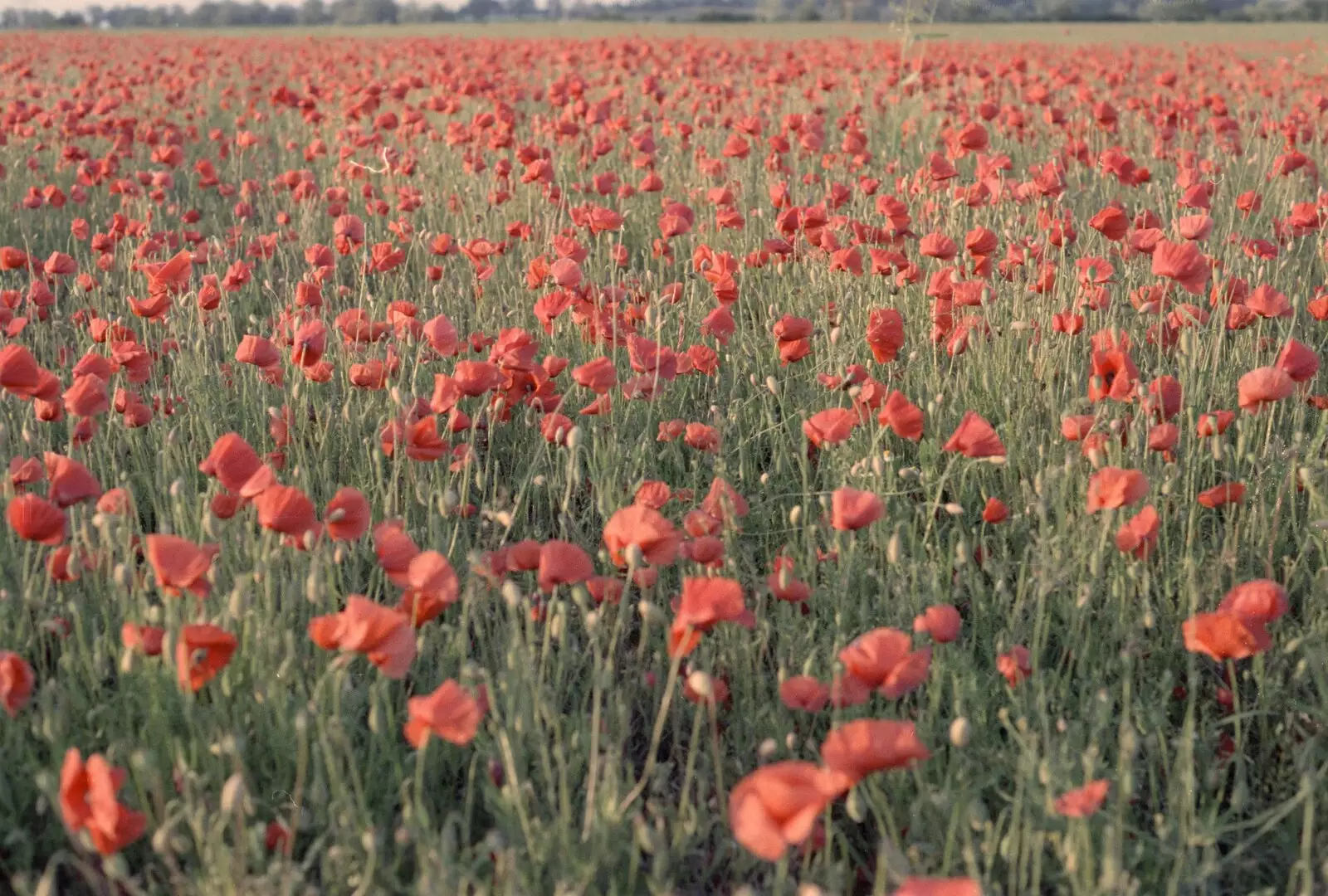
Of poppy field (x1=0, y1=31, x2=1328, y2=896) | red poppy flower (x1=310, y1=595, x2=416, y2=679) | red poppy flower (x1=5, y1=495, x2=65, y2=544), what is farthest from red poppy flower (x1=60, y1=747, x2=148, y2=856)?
red poppy flower (x1=5, y1=495, x2=65, y2=544)

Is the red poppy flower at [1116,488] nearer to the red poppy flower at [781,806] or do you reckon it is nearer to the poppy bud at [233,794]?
the red poppy flower at [781,806]

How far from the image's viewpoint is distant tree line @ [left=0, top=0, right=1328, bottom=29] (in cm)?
3753

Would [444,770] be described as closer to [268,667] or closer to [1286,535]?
[268,667]

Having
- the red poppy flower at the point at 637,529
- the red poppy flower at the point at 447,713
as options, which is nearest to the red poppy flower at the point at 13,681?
the red poppy flower at the point at 447,713

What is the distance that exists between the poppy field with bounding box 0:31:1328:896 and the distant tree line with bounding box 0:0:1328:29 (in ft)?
84.2

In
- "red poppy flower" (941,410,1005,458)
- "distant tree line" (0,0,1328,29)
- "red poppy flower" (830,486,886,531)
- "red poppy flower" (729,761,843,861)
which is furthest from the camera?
"distant tree line" (0,0,1328,29)

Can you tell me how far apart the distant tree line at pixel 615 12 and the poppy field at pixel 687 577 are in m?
25.7

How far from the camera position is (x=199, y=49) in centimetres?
1577

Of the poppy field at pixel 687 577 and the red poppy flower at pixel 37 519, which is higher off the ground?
the red poppy flower at pixel 37 519

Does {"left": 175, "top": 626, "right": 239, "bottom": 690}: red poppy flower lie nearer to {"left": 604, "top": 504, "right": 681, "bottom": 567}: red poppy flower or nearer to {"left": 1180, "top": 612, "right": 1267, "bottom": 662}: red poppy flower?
{"left": 604, "top": 504, "right": 681, "bottom": 567}: red poppy flower

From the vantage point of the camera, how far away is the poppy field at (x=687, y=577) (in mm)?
1604

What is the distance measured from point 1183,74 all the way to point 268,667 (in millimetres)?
9872

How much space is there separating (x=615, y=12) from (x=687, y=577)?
55151mm

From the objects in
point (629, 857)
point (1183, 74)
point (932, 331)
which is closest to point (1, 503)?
point (629, 857)
